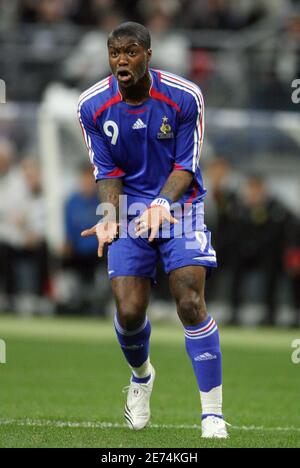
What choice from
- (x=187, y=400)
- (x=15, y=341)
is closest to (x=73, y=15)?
(x=15, y=341)

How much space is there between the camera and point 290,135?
17.3 metres

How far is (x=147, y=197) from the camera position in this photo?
7.59 m

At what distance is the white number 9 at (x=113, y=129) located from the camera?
7.48m

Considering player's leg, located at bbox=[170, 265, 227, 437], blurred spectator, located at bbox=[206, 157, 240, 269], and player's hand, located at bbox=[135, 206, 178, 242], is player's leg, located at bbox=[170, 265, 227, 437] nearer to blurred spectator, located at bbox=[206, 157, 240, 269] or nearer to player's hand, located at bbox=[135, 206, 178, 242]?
player's hand, located at bbox=[135, 206, 178, 242]

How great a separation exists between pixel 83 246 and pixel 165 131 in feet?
31.5

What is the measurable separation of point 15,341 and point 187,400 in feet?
15.6

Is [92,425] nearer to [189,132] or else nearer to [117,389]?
[189,132]

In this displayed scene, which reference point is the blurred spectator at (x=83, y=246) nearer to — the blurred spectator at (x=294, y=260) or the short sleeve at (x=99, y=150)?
the blurred spectator at (x=294, y=260)

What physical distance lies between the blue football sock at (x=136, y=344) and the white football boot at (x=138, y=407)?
8cm

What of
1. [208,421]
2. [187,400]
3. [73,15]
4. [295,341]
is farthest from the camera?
[73,15]

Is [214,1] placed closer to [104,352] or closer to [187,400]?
[104,352]

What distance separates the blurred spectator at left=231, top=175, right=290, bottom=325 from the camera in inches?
640

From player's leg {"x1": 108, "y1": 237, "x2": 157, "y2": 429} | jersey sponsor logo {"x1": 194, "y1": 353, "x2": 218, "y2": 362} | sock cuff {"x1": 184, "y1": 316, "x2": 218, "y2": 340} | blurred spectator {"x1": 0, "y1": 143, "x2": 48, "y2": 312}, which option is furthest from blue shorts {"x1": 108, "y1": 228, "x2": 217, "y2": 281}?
blurred spectator {"x1": 0, "y1": 143, "x2": 48, "y2": 312}

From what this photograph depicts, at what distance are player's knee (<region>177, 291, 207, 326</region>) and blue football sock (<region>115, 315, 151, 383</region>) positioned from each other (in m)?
0.56
